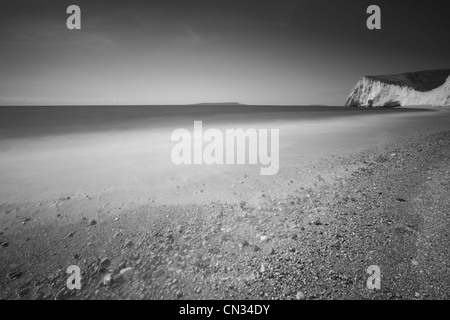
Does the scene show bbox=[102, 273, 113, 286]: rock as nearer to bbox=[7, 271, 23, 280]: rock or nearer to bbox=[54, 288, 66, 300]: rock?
bbox=[54, 288, 66, 300]: rock

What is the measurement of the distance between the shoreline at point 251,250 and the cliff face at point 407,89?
83.5m

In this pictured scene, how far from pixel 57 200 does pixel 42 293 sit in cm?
342

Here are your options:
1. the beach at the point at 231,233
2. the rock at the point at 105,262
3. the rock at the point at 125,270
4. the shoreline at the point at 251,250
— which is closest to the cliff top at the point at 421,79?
the beach at the point at 231,233

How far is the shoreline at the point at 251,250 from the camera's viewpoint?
9.77ft

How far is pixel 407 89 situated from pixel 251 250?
334 feet

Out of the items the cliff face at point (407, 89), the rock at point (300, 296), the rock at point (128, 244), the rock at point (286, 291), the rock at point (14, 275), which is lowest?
the rock at point (14, 275)

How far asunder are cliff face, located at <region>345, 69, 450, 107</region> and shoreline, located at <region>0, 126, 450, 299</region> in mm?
83474

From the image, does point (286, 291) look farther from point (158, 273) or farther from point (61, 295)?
point (61, 295)

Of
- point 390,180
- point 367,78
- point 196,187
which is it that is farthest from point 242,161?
point 367,78

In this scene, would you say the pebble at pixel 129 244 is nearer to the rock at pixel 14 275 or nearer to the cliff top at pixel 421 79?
the rock at pixel 14 275

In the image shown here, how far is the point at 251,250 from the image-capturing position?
11.9 ft

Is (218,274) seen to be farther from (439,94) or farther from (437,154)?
(439,94)

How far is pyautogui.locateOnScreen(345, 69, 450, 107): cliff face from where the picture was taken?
63306 mm

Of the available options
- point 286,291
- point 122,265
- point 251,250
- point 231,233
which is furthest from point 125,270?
point 286,291
